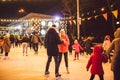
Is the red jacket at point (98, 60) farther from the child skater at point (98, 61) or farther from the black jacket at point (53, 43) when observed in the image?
the black jacket at point (53, 43)

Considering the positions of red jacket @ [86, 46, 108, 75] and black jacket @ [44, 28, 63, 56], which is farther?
black jacket @ [44, 28, 63, 56]

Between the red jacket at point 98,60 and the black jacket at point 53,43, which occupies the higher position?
the black jacket at point 53,43

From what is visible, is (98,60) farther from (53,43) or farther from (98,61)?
(53,43)

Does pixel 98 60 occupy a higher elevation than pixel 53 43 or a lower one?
lower

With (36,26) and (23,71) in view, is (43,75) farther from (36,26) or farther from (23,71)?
(36,26)

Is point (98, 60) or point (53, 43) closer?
point (98, 60)

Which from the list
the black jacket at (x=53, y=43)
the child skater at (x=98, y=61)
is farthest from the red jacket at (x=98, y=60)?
the black jacket at (x=53, y=43)

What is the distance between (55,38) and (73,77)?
1.74 metres

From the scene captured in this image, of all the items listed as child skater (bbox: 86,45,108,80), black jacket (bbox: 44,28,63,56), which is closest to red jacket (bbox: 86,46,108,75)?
child skater (bbox: 86,45,108,80)

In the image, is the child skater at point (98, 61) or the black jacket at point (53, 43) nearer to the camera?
the child skater at point (98, 61)

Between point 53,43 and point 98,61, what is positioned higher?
point 53,43

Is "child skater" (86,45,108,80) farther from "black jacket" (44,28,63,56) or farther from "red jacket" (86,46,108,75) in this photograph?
"black jacket" (44,28,63,56)

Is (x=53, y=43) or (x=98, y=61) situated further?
(x=53, y=43)

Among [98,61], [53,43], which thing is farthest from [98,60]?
[53,43]
